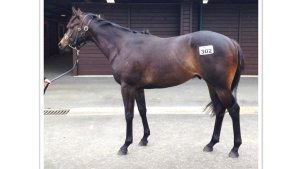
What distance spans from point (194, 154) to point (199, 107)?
9.84 ft

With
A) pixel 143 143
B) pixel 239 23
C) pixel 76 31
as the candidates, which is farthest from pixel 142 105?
pixel 239 23

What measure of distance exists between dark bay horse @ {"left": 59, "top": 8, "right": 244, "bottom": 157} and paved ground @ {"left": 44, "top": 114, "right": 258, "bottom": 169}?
0.73ft

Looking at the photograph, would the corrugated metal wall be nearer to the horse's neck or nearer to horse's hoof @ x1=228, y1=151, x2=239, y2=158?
the horse's neck

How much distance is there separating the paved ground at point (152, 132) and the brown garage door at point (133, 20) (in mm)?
3173

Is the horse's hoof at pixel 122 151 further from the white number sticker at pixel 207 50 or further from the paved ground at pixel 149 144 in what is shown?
the white number sticker at pixel 207 50

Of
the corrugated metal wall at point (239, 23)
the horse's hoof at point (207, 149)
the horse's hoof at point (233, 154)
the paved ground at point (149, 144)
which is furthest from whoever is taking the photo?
the corrugated metal wall at point (239, 23)

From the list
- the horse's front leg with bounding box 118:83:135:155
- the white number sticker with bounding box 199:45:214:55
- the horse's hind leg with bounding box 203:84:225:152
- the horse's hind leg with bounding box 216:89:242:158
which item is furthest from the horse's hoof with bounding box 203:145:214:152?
the white number sticker with bounding box 199:45:214:55

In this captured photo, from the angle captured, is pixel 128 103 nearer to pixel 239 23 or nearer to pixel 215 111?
pixel 215 111

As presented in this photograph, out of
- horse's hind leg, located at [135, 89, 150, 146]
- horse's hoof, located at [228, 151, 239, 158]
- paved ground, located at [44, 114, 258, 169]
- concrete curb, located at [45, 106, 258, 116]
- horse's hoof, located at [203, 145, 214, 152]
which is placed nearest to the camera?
paved ground, located at [44, 114, 258, 169]

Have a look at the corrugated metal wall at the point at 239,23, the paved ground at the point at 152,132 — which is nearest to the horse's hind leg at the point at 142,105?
the paved ground at the point at 152,132

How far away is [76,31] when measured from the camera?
173 inches

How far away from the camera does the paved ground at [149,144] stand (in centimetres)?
392

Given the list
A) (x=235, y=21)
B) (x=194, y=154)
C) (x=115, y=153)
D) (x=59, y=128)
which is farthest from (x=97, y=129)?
(x=235, y=21)

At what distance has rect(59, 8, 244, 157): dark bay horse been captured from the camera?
3971 mm
